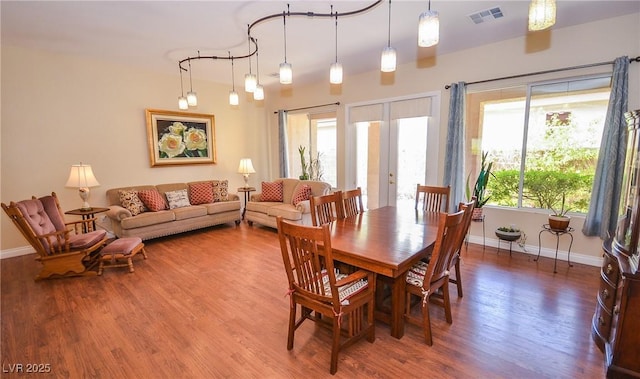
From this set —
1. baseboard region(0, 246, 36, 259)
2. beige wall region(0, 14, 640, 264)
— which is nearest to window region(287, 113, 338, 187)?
beige wall region(0, 14, 640, 264)

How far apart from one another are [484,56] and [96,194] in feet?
20.9

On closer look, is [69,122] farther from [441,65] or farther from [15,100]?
[441,65]

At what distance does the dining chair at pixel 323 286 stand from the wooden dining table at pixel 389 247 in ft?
0.51

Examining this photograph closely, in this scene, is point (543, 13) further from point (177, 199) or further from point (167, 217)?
point (177, 199)

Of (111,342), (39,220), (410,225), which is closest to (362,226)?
(410,225)

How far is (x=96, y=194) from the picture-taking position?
4.74 m

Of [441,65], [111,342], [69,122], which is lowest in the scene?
[111,342]

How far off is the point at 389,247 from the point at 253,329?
1.32 metres

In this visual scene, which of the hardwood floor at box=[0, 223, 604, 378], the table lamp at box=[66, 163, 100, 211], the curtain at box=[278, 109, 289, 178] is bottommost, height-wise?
the hardwood floor at box=[0, 223, 604, 378]

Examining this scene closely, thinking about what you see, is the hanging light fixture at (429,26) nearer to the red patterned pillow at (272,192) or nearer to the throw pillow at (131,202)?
the red patterned pillow at (272,192)

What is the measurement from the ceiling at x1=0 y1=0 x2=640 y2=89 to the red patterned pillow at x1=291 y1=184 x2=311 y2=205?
214 cm

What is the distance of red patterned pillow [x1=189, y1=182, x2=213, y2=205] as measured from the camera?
5414mm

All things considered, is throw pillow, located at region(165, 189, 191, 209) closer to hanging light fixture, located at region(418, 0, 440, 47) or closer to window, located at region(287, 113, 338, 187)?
window, located at region(287, 113, 338, 187)

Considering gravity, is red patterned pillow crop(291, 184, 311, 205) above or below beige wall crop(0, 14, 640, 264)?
below
